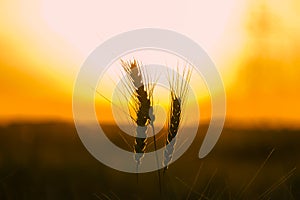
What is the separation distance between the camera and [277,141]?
10508 mm

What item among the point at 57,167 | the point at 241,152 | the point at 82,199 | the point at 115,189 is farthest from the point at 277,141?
the point at 82,199

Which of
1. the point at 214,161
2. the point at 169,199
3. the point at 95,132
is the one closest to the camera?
the point at 169,199

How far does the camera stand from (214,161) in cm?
948

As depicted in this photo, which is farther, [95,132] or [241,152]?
[241,152]

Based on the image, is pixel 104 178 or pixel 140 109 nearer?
pixel 140 109

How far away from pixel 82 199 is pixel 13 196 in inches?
19.3

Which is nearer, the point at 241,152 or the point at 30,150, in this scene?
the point at 30,150

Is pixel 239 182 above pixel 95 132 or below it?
below

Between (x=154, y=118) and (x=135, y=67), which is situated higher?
(x=135, y=67)

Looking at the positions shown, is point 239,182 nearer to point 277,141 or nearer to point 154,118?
point 154,118

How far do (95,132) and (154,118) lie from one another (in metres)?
1.75

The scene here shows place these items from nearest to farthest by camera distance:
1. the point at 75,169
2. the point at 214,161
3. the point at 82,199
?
the point at 82,199 → the point at 75,169 → the point at 214,161

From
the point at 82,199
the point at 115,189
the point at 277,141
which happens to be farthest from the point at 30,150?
the point at 277,141

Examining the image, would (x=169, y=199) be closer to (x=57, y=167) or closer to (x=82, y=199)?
(x=82, y=199)
